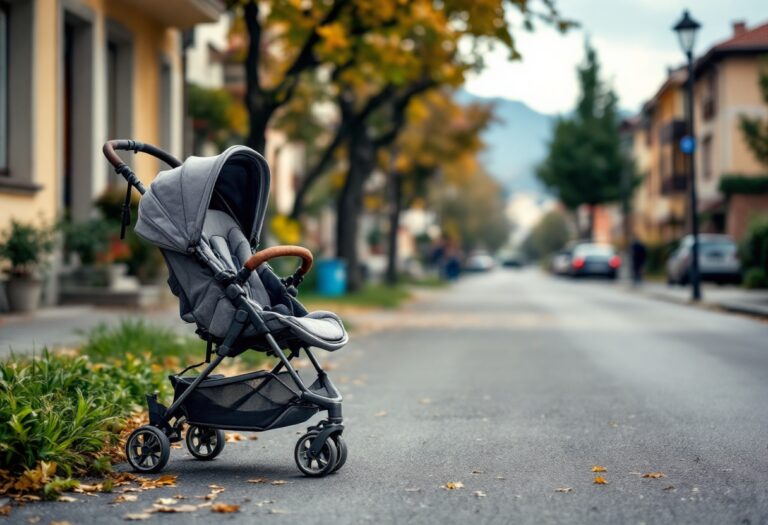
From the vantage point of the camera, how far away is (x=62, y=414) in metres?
6.30

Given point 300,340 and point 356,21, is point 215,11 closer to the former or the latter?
point 356,21

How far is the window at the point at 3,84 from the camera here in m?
16.6

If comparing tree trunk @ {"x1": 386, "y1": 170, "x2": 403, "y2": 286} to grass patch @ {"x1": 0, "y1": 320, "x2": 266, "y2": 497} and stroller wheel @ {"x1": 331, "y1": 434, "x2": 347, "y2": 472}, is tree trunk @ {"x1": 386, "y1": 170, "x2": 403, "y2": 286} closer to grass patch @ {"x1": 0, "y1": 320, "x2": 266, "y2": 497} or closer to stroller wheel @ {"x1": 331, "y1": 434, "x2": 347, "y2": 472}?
grass patch @ {"x1": 0, "y1": 320, "x2": 266, "y2": 497}

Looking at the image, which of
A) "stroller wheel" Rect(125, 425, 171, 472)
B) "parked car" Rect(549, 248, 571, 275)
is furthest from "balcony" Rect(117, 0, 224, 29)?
"parked car" Rect(549, 248, 571, 275)

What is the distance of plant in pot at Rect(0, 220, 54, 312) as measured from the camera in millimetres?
15375

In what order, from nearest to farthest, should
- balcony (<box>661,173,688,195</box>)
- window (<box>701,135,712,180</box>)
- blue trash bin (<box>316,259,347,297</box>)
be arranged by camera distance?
blue trash bin (<box>316,259,347,297</box>) → window (<box>701,135,712,180</box>) → balcony (<box>661,173,688,195</box>)

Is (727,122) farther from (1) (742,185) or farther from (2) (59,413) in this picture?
(2) (59,413)

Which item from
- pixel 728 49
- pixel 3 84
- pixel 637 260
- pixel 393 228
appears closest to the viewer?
pixel 3 84

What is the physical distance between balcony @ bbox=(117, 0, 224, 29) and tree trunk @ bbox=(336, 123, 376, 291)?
761 centimetres

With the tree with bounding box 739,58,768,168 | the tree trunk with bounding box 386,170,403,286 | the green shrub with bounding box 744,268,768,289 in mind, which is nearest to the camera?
the tree with bounding box 739,58,768,168

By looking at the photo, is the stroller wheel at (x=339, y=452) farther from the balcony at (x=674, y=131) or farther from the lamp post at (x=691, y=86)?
the balcony at (x=674, y=131)

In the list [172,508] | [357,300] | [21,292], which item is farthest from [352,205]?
[172,508]

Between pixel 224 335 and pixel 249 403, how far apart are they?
382mm

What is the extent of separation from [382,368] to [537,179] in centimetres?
6868
